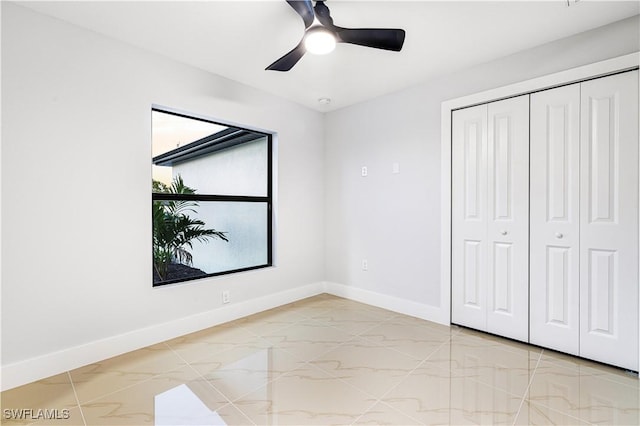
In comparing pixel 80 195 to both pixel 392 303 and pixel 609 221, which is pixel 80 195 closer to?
pixel 392 303

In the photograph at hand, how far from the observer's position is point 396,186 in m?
3.50

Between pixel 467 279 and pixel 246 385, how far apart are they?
2.10 m

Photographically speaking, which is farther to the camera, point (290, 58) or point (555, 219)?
point (555, 219)

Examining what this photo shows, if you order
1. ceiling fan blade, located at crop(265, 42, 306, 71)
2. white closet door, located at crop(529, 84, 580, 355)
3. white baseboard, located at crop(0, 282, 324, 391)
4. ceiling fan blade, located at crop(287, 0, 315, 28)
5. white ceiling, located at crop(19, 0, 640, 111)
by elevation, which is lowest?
white baseboard, located at crop(0, 282, 324, 391)

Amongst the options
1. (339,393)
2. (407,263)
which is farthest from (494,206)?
(339,393)

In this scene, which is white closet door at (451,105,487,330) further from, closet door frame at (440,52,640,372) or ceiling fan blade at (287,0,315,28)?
ceiling fan blade at (287,0,315,28)

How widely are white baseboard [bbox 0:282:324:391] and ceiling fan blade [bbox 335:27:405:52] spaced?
259cm

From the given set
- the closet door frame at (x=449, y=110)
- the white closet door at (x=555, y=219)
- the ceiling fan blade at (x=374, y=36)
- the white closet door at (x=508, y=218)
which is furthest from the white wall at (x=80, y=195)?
the white closet door at (x=555, y=219)

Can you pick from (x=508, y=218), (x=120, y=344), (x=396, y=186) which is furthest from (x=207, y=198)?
(x=508, y=218)

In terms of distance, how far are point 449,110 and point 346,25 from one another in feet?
4.39

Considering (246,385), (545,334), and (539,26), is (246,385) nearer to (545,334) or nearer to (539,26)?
(545,334)

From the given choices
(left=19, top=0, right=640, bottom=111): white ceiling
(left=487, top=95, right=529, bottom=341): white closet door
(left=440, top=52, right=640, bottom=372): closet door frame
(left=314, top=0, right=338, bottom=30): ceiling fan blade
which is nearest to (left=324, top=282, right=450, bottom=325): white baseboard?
(left=440, top=52, right=640, bottom=372): closet door frame

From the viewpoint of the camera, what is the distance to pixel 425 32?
7.73ft

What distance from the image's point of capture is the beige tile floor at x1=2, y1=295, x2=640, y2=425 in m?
1.75
